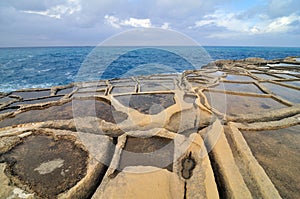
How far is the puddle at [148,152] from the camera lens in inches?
145

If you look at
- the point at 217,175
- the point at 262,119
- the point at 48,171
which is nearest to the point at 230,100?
the point at 262,119

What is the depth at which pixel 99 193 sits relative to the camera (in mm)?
2910

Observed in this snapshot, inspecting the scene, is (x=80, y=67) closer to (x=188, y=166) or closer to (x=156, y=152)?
(x=156, y=152)

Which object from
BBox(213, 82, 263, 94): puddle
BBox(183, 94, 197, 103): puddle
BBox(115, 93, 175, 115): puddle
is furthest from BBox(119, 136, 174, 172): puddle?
BBox(213, 82, 263, 94): puddle

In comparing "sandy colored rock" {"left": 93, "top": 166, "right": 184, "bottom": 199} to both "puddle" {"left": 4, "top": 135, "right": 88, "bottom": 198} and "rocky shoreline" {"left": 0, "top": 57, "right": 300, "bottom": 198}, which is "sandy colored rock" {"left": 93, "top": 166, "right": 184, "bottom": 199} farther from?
"puddle" {"left": 4, "top": 135, "right": 88, "bottom": 198}

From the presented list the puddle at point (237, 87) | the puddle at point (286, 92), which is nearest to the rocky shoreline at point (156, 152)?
the puddle at point (286, 92)

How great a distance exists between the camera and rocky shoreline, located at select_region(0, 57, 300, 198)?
2.99 meters

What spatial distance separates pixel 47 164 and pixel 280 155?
17.0ft

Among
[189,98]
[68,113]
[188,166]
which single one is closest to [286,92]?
[189,98]

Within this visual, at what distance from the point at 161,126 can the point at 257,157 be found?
249cm

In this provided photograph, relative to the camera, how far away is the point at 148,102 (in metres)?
7.19

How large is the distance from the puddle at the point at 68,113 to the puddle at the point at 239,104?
3.68m

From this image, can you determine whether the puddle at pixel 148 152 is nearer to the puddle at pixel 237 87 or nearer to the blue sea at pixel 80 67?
the puddle at pixel 237 87

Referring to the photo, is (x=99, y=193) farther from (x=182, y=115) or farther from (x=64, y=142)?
(x=182, y=115)
